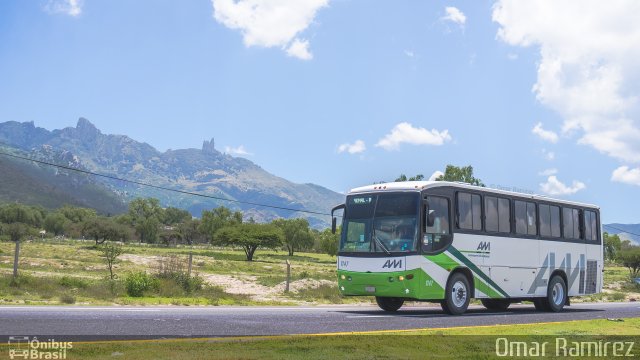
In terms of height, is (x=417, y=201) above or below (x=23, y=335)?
above

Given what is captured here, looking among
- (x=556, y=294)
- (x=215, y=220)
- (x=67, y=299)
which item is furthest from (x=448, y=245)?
(x=215, y=220)

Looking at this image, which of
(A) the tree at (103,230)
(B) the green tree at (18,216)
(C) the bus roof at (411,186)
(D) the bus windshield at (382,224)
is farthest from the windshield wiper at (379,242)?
(B) the green tree at (18,216)

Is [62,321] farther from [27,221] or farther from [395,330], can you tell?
[27,221]

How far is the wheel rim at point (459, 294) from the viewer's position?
19203 millimetres

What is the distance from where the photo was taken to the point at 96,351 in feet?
27.5

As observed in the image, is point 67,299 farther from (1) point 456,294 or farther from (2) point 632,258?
(2) point 632,258

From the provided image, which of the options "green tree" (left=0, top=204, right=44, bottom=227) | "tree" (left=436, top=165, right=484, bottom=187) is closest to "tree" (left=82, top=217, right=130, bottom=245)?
"green tree" (left=0, top=204, right=44, bottom=227)

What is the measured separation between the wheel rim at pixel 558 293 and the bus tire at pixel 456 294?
582 cm

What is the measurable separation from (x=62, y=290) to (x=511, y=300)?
1697 cm

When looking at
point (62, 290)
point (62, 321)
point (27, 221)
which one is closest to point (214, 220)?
point (27, 221)

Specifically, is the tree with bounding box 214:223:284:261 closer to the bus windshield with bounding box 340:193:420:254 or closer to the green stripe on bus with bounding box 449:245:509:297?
the green stripe on bus with bounding box 449:245:509:297

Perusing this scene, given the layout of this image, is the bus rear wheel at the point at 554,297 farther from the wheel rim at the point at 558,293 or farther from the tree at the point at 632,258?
the tree at the point at 632,258

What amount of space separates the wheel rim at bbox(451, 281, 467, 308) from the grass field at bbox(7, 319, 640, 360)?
669cm

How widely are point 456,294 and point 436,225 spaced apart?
2.34 m
